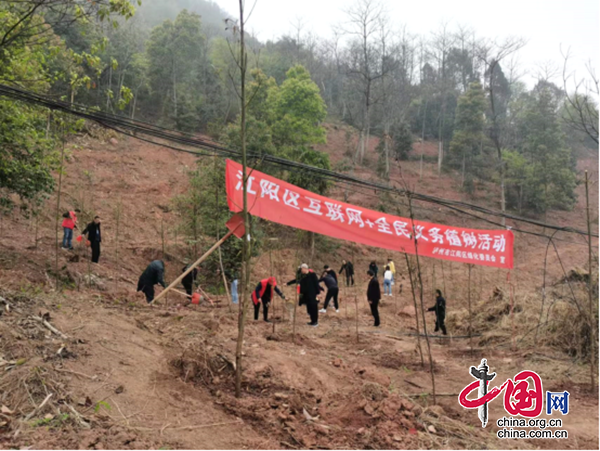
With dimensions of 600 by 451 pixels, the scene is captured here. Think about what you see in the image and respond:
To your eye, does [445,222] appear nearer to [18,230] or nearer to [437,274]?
[437,274]

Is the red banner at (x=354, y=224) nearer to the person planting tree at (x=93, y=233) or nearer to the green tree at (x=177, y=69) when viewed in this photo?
the person planting tree at (x=93, y=233)

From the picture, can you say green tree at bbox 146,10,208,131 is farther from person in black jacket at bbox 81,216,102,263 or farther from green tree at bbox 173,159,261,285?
person in black jacket at bbox 81,216,102,263

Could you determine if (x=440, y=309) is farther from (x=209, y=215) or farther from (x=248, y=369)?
(x=209, y=215)

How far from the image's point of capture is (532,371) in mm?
7973

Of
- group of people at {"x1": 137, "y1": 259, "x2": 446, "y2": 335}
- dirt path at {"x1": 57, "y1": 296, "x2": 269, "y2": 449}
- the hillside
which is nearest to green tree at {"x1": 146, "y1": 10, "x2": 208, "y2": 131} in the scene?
the hillside

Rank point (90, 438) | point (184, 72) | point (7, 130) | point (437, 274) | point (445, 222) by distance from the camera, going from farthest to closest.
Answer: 1. point (184, 72)
2. point (445, 222)
3. point (437, 274)
4. point (7, 130)
5. point (90, 438)

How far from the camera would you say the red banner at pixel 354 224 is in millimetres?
7727

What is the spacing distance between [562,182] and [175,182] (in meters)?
29.2

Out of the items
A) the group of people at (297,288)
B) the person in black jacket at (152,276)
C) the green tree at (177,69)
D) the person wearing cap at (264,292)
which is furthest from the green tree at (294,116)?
the person in black jacket at (152,276)

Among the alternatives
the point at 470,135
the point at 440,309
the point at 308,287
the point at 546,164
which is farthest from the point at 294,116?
the point at 546,164

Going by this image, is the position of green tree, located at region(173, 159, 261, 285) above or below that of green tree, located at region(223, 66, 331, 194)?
below

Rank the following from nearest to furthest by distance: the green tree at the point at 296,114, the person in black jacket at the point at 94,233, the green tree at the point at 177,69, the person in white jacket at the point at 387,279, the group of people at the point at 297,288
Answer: the group of people at the point at 297,288 < the person in black jacket at the point at 94,233 < the person in white jacket at the point at 387,279 < the green tree at the point at 296,114 < the green tree at the point at 177,69

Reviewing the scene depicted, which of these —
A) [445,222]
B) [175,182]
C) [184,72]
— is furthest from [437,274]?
[184,72]

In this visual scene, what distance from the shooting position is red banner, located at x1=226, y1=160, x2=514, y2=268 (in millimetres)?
7727
